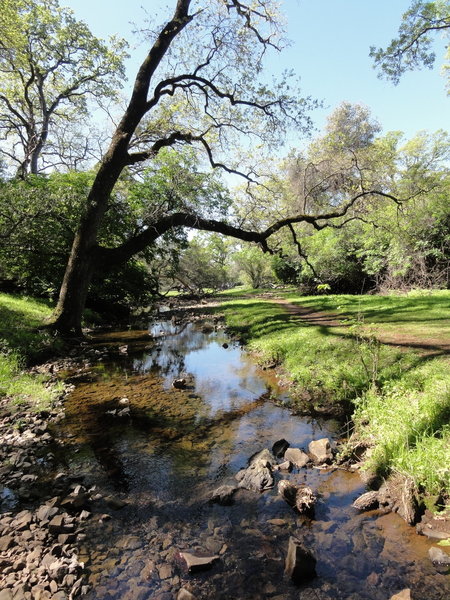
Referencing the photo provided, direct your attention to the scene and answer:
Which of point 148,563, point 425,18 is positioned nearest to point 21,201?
point 148,563

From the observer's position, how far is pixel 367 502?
380cm

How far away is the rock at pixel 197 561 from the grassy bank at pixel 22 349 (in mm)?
4745

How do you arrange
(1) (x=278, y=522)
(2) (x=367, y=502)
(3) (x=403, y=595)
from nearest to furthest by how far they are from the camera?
(3) (x=403, y=595), (1) (x=278, y=522), (2) (x=367, y=502)

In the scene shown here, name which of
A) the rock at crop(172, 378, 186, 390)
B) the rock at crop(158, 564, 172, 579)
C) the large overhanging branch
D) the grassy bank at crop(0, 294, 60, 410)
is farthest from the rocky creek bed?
the large overhanging branch

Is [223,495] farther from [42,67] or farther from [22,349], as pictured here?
[42,67]

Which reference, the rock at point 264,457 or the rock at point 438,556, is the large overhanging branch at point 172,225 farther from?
the rock at point 438,556

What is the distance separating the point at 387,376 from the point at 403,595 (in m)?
4.05

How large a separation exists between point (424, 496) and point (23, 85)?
1150 inches

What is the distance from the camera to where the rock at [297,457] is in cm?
470

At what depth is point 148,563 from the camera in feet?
10.3

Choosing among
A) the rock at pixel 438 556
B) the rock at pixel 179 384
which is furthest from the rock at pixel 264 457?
the rock at pixel 179 384

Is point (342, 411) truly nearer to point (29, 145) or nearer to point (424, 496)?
point (424, 496)

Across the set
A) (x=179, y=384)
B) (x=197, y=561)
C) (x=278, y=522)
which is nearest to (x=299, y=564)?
(x=278, y=522)

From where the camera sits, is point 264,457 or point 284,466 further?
point 264,457
